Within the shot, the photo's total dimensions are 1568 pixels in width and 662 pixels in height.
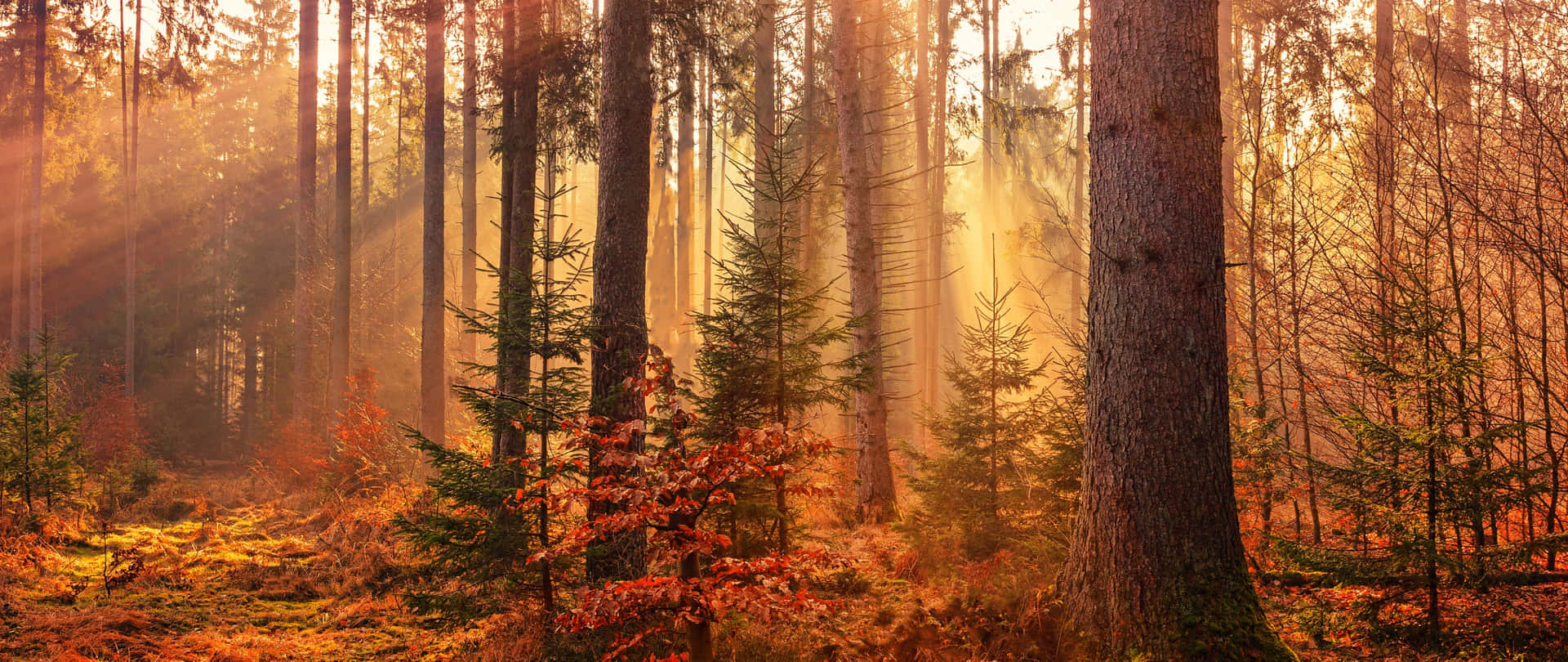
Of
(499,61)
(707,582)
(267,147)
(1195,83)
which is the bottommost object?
(707,582)

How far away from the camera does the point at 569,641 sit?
221 inches

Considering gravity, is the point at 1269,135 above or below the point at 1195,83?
above

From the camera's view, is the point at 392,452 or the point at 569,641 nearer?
the point at 569,641

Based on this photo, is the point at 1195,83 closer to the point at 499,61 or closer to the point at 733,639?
the point at 733,639

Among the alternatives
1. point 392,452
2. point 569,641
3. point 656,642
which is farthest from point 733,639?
point 392,452

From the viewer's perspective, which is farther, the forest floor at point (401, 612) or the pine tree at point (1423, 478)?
the forest floor at point (401, 612)

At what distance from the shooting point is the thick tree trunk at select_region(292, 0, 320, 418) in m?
16.4

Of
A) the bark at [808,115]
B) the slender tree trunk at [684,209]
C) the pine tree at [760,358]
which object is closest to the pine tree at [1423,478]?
the pine tree at [760,358]

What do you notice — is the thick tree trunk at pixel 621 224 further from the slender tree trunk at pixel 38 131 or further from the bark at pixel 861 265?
the slender tree trunk at pixel 38 131

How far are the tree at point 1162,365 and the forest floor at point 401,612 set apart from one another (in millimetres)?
739

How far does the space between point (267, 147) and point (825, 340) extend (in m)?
A: 31.3

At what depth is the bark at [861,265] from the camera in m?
9.43

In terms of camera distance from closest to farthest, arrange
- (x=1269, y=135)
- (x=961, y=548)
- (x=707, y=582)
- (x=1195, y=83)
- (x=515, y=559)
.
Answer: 1. (x=707, y=582)
2. (x=1195, y=83)
3. (x=515, y=559)
4. (x=961, y=548)
5. (x=1269, y=135)

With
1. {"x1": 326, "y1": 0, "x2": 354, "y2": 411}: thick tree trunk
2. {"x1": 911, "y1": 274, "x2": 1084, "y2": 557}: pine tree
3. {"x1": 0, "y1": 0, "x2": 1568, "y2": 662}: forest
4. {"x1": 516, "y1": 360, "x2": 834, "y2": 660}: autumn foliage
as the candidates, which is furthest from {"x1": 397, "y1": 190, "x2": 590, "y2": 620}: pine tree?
{"x1": 326, "y1": 0, "x2": 354, "y2": 411}: thick tree trunk
